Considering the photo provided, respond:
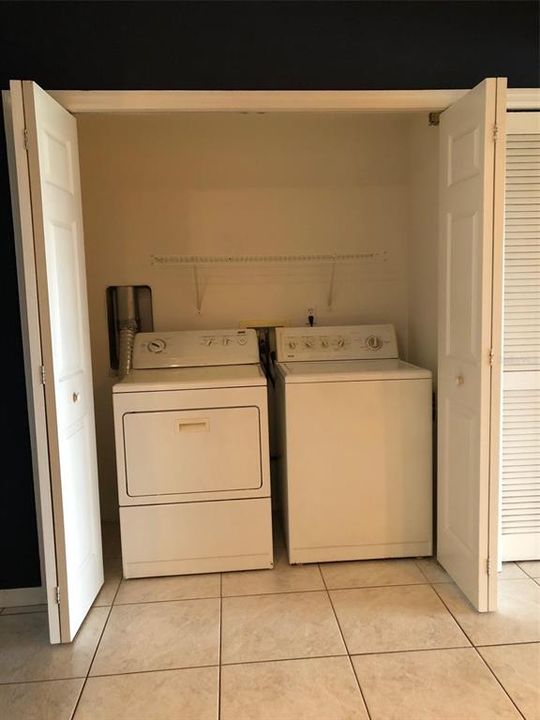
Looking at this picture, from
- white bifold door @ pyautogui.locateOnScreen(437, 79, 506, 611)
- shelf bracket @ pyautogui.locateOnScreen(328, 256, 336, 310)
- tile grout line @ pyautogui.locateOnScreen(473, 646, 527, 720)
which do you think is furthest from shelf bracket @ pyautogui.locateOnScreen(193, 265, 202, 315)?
tile grout line @ pyautogui.locateOnScreen(473, 646, 527, 720)

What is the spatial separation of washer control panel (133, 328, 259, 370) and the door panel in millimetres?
652

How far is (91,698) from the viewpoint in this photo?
171 centimetres

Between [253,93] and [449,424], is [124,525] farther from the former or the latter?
[253,93]

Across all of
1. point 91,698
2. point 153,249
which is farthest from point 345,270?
point 91,698

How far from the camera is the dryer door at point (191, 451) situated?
237 cm

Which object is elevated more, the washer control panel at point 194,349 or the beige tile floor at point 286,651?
the washer control panel at point 194,349

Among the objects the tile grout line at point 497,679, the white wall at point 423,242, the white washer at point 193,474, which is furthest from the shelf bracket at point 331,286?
the tile grout line at point 497,679

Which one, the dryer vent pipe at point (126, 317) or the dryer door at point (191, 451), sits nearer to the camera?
the dryer door at point (191, 451)

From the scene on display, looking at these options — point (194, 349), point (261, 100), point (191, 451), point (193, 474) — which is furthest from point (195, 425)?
point (261, 100)

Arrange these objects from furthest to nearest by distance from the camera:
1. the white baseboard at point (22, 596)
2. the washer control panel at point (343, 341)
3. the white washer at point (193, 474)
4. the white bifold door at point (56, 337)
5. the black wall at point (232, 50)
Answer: the washer control panel at point (343, 341) < the white washer at point (193, 474) < the white baseboard at point (22, 596) < the black wall at point (232, 50) < the white bifold door at point (56, 337)

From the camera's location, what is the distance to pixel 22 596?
228 cm

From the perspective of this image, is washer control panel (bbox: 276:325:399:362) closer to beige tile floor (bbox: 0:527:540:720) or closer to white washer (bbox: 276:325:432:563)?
white washer (bbox: 276:325:432:563)

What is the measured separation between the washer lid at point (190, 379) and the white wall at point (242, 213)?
1.57 ft

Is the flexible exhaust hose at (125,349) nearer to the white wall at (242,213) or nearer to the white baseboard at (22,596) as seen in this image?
the white wall at (242,213)
